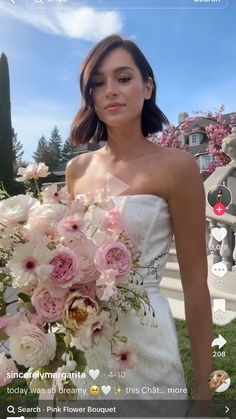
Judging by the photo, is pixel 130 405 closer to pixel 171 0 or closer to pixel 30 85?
pixel 30 85

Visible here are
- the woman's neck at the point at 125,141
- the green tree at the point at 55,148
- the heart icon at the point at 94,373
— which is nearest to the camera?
the heart icon at the point at 94,373

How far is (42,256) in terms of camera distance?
524mm

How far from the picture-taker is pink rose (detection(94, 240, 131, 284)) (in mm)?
537

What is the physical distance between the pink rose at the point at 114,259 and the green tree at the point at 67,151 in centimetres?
63

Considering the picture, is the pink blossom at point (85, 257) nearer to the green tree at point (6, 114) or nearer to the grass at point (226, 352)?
the green tree at point (6, 114)

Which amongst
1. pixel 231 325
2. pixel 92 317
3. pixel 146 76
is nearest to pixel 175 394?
pixel 92 317

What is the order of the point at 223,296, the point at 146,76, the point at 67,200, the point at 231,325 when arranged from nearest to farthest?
1. the point at 67,200
2. the point at 146,76
3. the point at 223,296
4. the point at 231,325

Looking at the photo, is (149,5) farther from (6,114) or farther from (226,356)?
(226,356)

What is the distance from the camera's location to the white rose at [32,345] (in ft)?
1.71

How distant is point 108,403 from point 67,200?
1.61 feet

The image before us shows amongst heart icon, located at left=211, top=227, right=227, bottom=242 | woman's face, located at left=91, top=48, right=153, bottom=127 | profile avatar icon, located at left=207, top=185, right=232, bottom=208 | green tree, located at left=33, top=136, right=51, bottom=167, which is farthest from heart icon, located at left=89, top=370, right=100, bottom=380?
heart icon, located at left=211, top=227, right=227, bottom=242

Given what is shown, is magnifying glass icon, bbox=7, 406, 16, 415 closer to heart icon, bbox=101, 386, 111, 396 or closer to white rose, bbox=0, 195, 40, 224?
heart icon, bbox=101, 386, 111, 396

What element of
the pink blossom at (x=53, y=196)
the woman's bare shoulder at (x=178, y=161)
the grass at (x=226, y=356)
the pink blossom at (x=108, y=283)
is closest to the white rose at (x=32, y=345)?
the pink blossom at (x=108, y=283)

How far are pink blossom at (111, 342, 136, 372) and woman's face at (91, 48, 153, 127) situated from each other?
1.73 ft
